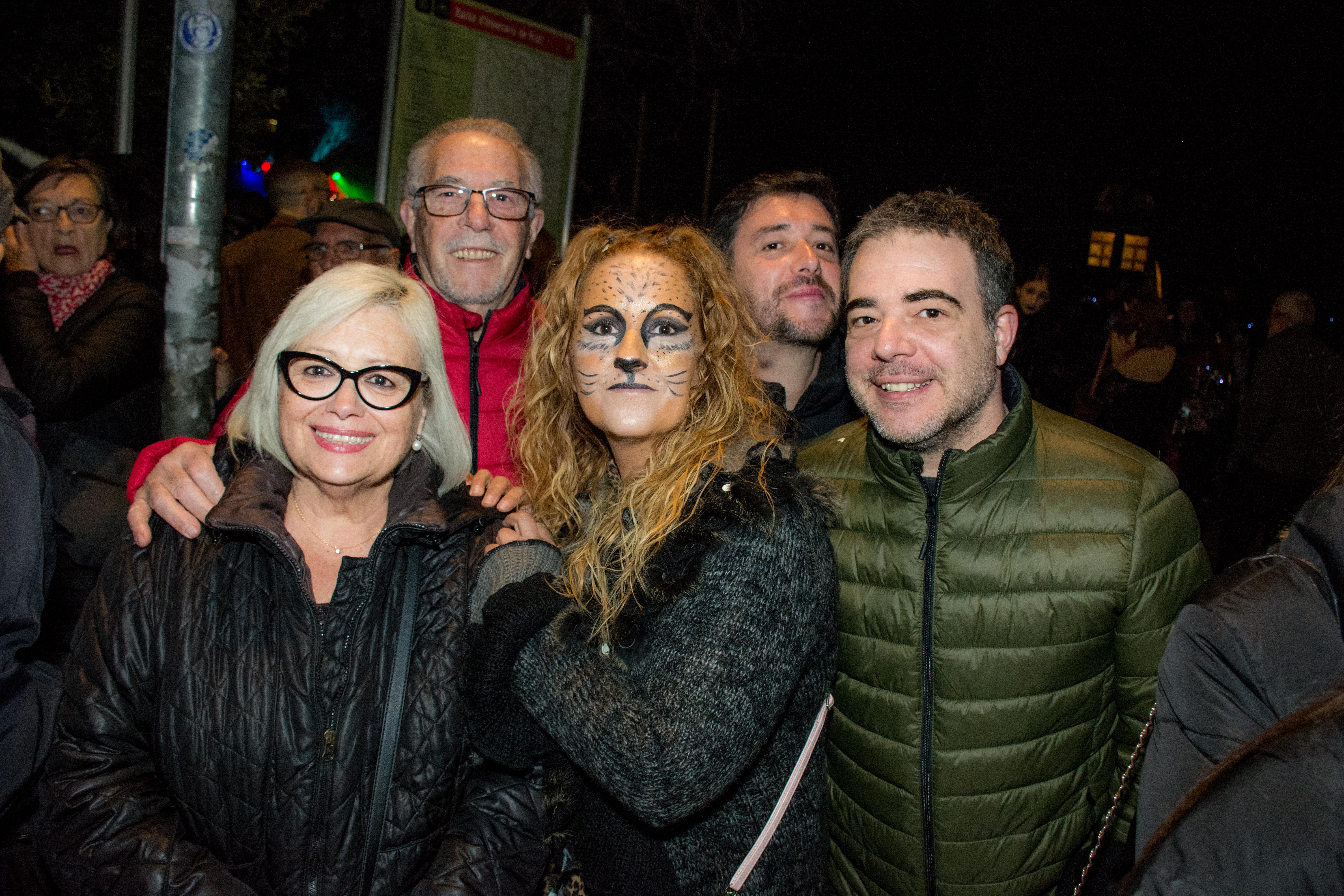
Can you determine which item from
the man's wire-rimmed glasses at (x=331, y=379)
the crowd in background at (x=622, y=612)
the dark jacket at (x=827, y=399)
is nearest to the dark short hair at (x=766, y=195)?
the dark jacket at (x=827, y=399)

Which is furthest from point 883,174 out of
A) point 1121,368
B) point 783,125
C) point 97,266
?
point 97,266

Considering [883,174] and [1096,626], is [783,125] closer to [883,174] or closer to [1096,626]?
[883,174]

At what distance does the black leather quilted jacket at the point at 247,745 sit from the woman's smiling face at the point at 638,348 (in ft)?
2.11

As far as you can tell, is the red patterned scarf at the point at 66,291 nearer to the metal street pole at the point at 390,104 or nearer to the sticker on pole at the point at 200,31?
the sticker on pole at the point at 200,31

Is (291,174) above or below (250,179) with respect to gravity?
below

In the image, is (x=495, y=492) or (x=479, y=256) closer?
(x=495, y=492)

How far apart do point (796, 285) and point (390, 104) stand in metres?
2.79

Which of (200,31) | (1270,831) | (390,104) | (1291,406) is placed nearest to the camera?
(1270,831)

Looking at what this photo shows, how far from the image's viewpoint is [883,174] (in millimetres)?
16250

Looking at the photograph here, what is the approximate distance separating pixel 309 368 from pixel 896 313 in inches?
56.5

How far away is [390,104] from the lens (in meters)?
4.73

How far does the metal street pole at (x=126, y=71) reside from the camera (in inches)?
187

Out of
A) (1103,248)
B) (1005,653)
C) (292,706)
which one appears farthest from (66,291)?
(1103,248)

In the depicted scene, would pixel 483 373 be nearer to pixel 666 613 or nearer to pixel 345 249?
pixel 666 613
